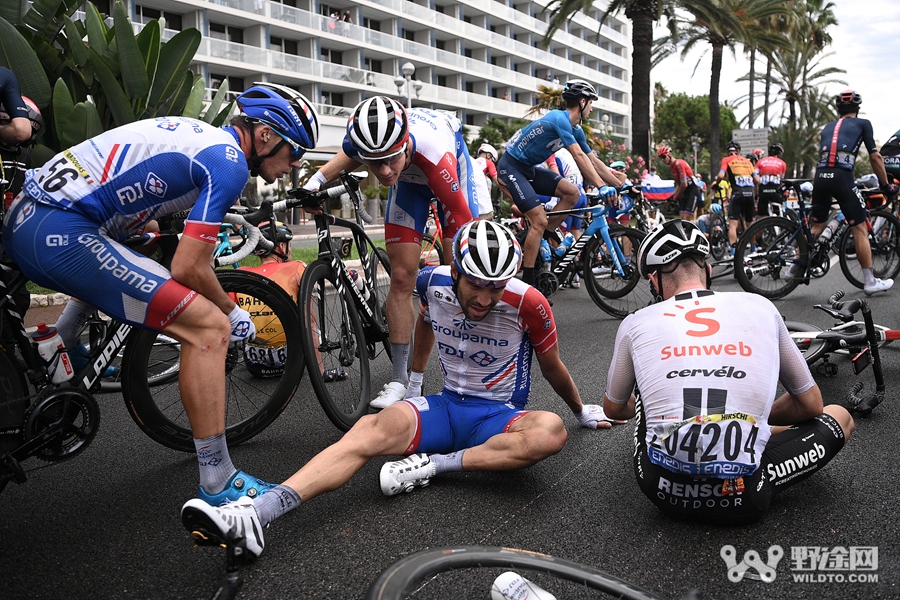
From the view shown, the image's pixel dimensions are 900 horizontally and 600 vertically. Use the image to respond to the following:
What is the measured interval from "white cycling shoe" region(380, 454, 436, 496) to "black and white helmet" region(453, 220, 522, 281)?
92cm

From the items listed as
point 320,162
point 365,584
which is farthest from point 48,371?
point 320,162

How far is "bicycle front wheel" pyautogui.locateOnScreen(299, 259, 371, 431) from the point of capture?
163 inches

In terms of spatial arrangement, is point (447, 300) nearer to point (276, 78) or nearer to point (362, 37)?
point (276, 78)

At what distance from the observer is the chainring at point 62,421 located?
10.0 feet

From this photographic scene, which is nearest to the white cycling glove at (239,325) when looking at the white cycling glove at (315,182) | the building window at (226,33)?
the white cycling glove at (315,182)

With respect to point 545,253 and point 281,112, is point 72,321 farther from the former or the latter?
point 545,253

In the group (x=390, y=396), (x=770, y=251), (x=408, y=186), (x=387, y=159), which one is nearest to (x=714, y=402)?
(x=390, y=396)

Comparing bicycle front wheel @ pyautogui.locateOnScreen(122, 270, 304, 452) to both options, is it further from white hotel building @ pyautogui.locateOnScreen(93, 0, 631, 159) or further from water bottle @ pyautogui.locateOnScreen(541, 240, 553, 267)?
white hotel building @ pyautogui.locateOnScreen(93, 0, 631, 159)

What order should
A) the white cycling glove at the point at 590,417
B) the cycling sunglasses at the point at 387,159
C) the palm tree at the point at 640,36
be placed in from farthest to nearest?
the palm tree at the point at 640,36 → the cycling sunglasses at the point at 387,159 → the white cycling glove at the point at 590,417

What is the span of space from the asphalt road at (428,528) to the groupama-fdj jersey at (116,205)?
901 millimetres

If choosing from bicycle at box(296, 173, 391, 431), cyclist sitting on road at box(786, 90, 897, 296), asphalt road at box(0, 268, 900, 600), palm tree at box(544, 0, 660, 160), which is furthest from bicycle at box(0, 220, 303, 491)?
palm tree at box(544, 0, 660, 160)

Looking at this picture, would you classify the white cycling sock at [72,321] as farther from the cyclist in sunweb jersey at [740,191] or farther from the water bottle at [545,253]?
the cyclist in sunweb jersey at [740,191]

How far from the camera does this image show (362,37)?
1741 inches

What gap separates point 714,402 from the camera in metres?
2.70
